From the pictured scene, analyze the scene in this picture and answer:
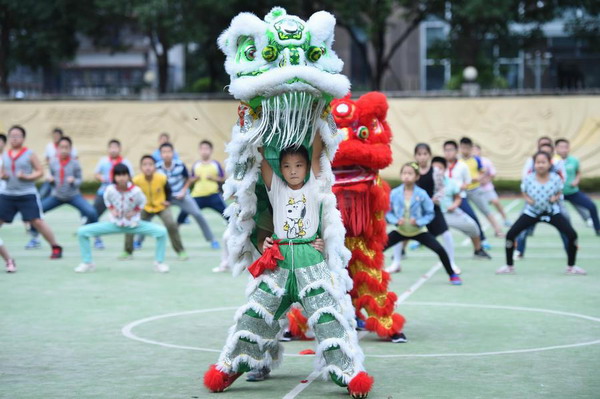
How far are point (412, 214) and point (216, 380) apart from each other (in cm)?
574

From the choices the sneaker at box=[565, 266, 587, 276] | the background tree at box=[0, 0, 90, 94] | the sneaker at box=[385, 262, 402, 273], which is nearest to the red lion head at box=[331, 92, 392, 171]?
the sneaker at box=[385, 262, 402, 273]

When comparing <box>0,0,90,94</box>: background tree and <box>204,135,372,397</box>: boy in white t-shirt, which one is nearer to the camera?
<box>204,135,372,397</box>: boy in white t-shirt

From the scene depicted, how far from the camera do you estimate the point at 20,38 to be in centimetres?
3847

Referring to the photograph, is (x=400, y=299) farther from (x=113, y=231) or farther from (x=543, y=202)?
(x=113, y=231)

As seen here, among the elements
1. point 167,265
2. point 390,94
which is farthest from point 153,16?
point 167,265

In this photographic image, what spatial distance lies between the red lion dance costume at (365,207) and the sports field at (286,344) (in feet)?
0.97

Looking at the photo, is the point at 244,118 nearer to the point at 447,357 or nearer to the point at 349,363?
the point at 349,363

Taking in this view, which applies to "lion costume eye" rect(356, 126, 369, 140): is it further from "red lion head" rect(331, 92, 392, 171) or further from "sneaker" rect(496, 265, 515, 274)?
"sneaker" rect(496, 265, 515, 274)

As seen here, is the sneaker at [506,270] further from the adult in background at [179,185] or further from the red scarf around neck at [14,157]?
the red scarf around neck at [14,157]

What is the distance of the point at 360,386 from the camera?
6879 millimetres

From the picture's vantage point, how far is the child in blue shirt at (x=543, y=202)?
12984 millimetres

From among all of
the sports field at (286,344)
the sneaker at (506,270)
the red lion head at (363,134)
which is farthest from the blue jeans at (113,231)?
the red lion head at (363,134)

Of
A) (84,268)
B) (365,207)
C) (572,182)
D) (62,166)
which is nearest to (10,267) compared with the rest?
(84,268)

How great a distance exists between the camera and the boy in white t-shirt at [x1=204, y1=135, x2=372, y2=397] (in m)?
7.12
